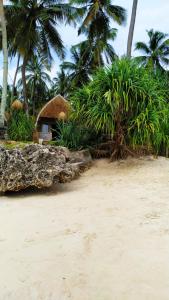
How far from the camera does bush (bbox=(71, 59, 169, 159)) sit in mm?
7738

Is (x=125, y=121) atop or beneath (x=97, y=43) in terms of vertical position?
beneath

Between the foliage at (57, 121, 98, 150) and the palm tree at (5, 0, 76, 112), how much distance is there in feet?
37.5

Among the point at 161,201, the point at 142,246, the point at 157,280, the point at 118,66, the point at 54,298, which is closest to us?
the point at 54,298

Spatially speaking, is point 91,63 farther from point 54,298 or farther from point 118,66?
point 54,298

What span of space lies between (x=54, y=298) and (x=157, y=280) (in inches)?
36.6

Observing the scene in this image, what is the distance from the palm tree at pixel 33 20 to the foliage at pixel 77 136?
1143 centimetres

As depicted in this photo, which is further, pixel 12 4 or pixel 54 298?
pixel 12 4

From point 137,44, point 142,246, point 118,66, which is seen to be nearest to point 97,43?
point 137,44

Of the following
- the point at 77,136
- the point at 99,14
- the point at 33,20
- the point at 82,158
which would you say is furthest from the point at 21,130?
the point at 99,14

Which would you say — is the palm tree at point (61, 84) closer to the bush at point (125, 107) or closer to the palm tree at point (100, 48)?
the palm tree at point (100, 48)

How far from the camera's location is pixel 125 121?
8.16 metres

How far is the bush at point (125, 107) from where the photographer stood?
25.4ft

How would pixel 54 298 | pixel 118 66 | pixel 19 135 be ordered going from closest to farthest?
pixel 54 298
pixel 118 66
pixel 19 135

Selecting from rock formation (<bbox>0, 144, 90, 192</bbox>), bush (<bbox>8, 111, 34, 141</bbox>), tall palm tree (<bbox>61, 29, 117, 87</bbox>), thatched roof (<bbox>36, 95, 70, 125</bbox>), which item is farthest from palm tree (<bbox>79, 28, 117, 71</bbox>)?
rock formation (<bbox>0, 144, 90, 192</bbox>)
